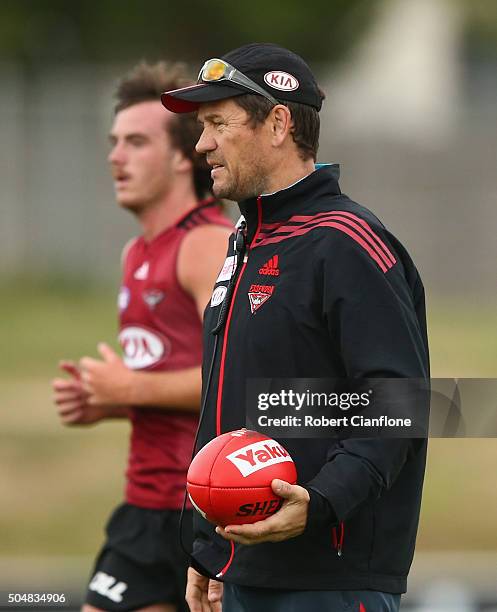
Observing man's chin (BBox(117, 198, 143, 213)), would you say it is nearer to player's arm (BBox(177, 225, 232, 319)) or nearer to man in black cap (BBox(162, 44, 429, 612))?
player's arm (BBox(177, 225, 232, 319))

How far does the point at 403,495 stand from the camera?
3.47 m

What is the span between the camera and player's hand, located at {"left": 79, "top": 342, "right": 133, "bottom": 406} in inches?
196

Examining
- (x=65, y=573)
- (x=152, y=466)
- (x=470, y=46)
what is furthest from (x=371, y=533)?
(x=470, y=46)

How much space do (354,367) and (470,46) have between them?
40.5 meters

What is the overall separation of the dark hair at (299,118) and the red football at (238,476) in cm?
81

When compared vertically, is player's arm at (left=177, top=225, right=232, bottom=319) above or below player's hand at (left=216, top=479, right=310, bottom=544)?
above

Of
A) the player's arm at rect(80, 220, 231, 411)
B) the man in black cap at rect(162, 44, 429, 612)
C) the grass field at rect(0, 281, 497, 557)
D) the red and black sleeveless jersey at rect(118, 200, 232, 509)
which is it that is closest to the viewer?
the man in black cap at rect(162, 44, 429, 612)

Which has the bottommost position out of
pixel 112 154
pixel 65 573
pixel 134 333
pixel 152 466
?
pixel 65 573

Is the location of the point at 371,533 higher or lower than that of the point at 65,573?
higher

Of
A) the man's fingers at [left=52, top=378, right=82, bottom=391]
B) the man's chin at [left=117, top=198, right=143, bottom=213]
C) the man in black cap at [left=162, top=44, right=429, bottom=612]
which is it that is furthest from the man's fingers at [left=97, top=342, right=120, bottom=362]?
Result: the man in black cap at [left=162, top=44, right=429, bottom=612]

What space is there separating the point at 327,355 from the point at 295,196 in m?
0.46

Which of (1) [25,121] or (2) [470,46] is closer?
(1) [25,121]

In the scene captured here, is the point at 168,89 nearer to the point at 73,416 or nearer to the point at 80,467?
the point at 73,416

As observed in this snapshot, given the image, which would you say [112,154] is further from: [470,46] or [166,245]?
[470,46]
